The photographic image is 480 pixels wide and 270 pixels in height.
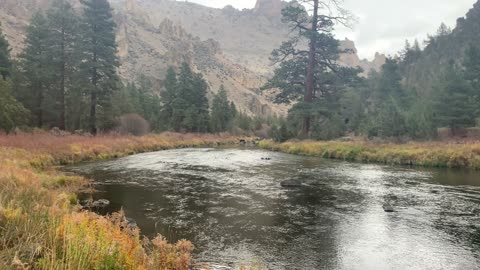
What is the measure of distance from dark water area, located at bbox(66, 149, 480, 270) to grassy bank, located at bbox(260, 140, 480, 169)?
120 inches

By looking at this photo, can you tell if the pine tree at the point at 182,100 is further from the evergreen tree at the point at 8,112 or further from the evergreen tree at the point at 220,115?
the evergreen tree at the point at 8,112

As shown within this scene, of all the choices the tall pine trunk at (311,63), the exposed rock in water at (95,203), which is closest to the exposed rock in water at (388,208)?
the exposed rock in water at (95,203)

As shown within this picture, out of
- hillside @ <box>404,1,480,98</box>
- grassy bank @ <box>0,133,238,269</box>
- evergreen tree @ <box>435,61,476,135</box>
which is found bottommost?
grassy bank @ <box>0,133,238,269</box>

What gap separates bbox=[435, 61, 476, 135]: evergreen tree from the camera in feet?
117

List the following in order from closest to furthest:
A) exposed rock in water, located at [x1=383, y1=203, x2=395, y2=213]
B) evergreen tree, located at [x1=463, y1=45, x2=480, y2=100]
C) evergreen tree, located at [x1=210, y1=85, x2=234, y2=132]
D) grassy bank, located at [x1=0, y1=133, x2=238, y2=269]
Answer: grassy bank, located at [x1=0, y1=133, x2=238, y2=269] < exposed rock in water, located at [x1=383, y1=203, x2=395, y2=213] < evergreen tree, located at [x1=463, y1=45, x2=480, y2=100] < evergreen tree, located at [x1=210, y1=85, x2=234, y2=132]

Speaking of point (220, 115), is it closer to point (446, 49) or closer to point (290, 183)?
point (446, 49)

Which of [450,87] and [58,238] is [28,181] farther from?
[450,87]

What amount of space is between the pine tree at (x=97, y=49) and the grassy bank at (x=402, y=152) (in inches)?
819


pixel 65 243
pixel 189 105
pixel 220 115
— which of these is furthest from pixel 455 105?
pixel 220 115

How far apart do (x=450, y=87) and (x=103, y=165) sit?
103 ft

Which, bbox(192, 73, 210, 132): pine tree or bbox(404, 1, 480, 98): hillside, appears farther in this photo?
bbox(404, 1, 480, 98): hillside

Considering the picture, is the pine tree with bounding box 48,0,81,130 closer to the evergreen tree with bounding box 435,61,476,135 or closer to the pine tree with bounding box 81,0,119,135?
the pine tree with bounding box 81,0,119,135

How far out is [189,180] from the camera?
1916 centimetres

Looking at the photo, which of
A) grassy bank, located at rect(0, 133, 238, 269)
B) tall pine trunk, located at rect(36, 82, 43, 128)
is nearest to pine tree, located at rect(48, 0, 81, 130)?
tall pine trunk, located at rect(36, 82, 43, 128)
